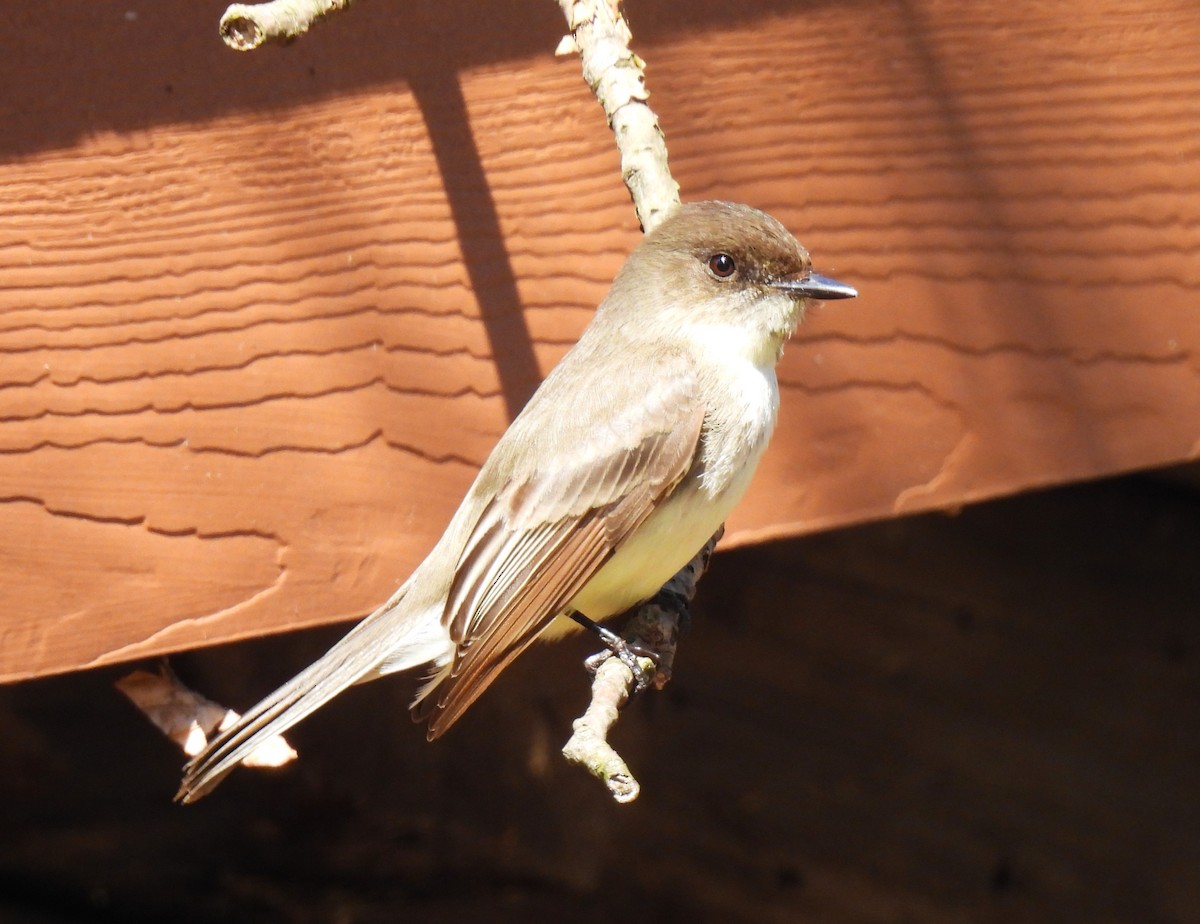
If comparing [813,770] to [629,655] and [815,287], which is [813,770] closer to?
[629,655]

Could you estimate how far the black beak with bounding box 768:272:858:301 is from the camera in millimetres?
2404

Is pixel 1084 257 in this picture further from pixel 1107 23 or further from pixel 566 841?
pixel 566 841

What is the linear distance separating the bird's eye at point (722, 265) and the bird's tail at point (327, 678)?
0.87 m

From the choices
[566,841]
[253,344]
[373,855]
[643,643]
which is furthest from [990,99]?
[373,855]

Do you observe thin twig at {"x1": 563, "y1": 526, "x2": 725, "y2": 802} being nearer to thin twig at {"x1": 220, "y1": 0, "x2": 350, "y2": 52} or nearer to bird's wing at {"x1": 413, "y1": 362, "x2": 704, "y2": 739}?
bird's wing at {"x1": 413, "y1": 362, "x2": 704, "y2": 739}

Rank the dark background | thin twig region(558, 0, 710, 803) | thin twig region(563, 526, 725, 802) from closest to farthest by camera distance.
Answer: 1. thin twig region(563, 526, 725, 802)
2. thin twig region(558, 0, 710, 803)
3. the dark background

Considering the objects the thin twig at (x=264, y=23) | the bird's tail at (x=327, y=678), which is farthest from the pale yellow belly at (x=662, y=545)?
the thin twig at (x=264, y=23)

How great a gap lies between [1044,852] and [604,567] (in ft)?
4.37

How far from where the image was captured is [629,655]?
229 centimetres

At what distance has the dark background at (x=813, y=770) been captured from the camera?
297 centimetres

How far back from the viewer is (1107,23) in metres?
2.62

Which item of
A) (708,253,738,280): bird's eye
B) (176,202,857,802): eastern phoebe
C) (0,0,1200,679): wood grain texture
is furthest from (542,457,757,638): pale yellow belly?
(708,253,738,280): bird's eye

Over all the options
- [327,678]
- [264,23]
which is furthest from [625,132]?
[327,678]

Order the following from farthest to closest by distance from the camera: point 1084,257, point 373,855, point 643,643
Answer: point 373,855, point 1084,257, point 643,643
